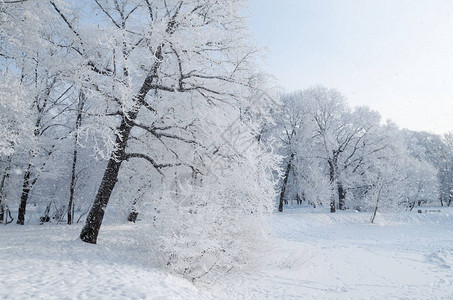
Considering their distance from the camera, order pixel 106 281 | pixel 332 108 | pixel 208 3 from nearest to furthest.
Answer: pixel 106 281, pixel 208 3, pixel 332 108

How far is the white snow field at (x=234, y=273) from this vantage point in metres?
5.28


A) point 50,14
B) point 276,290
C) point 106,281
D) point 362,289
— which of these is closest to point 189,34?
point 50,14

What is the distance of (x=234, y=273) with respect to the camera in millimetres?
9438

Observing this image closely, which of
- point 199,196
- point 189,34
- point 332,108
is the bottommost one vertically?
point 199,196

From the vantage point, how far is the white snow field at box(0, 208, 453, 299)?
5277 mm

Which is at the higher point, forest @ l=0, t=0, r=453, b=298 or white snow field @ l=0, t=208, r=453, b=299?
forest @ l=0, t=0, r=453, b=298

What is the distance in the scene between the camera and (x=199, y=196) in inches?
322

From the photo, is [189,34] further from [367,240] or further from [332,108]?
[332,108]

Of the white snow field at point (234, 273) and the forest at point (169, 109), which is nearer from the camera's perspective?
the white snow field at point (234, 273)

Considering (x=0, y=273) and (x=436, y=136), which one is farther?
(x=436, y=136)

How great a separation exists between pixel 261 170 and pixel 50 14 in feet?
26.0

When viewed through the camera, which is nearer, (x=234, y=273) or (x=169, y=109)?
(x=234, y=273)

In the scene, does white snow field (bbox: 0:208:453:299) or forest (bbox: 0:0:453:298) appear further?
forest (bbox: 0:0:453:298)

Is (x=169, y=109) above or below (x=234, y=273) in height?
above
